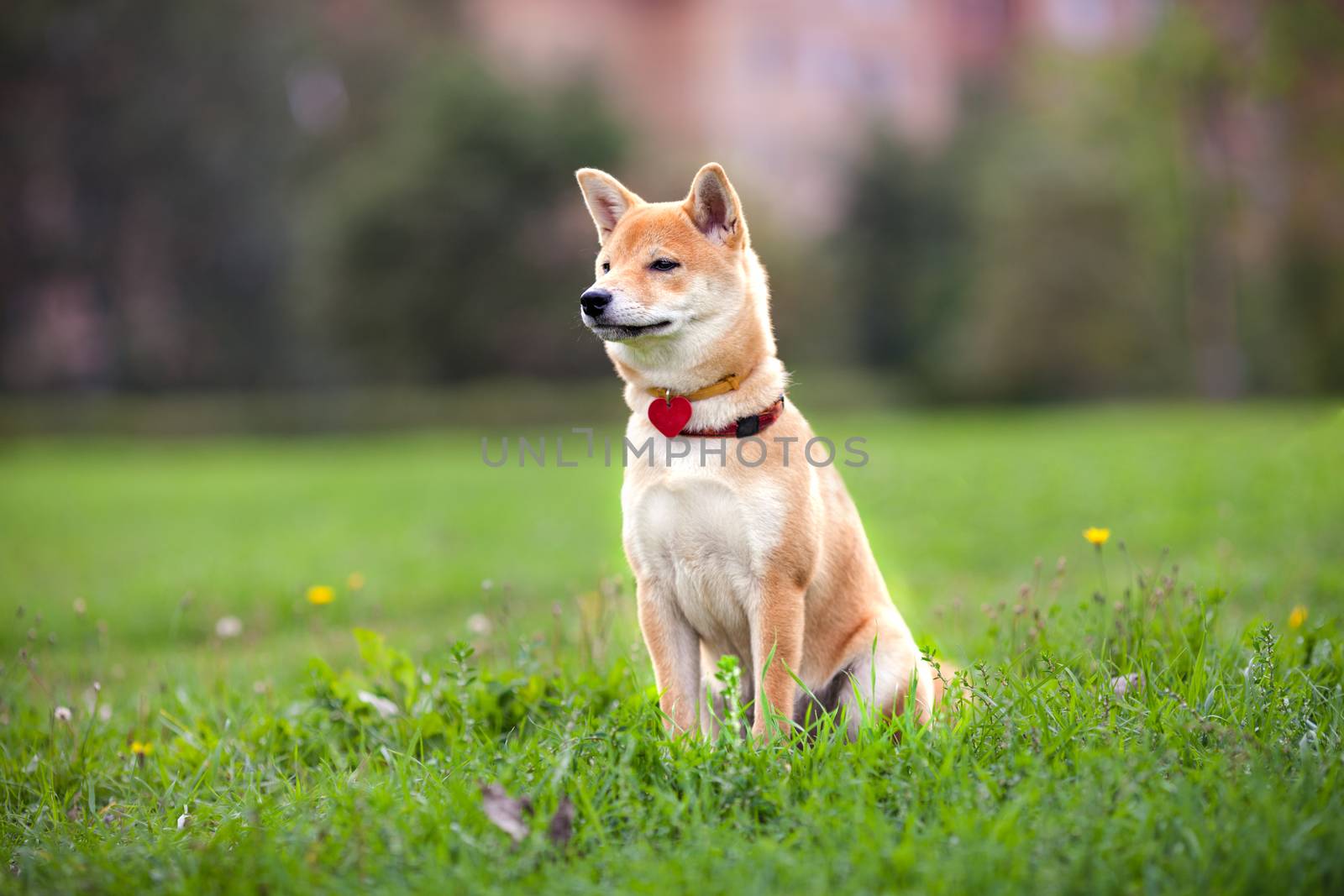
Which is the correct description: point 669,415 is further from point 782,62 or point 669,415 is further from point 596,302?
point 782,62

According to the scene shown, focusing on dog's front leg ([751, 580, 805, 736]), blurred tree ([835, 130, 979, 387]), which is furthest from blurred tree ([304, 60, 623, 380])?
dog's front leg ([751, 580, 805, 736])

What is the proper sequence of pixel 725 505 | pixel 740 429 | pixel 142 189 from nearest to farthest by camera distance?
pixel 725 505
pixel 740 429
pixel 142 189

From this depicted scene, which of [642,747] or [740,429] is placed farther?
[740,429]

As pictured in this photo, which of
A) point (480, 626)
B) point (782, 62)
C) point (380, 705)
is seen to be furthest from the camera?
point (782, 62)

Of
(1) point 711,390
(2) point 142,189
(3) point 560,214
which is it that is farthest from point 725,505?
(2) point 142,189

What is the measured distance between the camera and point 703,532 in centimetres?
310

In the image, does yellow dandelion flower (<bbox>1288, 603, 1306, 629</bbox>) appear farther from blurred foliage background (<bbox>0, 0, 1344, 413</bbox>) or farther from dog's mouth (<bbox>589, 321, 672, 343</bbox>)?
blurred foliage background (<bbox>0, 0, 1344, 413</bbox>)

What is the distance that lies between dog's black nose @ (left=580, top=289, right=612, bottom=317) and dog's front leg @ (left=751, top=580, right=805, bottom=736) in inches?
37.6

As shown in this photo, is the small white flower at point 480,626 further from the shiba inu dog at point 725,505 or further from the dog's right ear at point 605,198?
the dog's right ear at point 605,198

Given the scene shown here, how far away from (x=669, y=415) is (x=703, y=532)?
1.24 ft

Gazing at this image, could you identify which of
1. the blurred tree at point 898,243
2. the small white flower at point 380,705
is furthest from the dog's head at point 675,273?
the blurred tree at point 898,243

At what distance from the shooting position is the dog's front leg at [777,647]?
306 cm

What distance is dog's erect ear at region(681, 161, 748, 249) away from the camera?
3338 millimetres

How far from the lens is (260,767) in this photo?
3258 millimetres
